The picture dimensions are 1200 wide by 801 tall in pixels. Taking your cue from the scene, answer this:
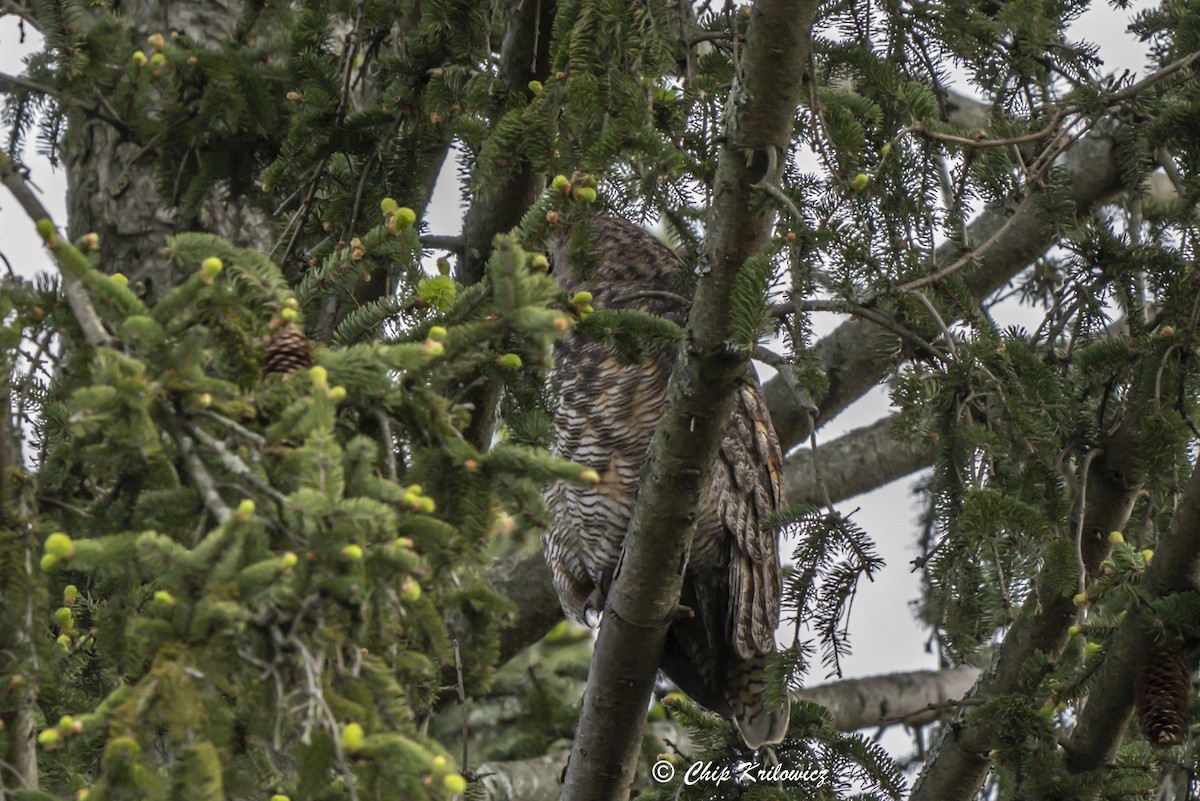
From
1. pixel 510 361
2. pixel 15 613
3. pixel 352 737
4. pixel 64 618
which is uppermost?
pixel 510 361

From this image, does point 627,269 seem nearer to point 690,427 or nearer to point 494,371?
point 690,427

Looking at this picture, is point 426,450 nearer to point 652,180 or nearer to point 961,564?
point 652,180

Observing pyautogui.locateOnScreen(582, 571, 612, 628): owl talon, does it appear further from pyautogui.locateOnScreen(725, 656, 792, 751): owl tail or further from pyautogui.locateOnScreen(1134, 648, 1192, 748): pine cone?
pyautogui.locateOnScreen(1134, 648, 1192, 748): pine cone

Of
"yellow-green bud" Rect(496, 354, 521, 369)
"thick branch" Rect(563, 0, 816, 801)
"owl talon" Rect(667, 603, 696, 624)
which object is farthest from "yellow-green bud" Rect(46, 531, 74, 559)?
"owl talon" Rect(667, 603, 696, 624)

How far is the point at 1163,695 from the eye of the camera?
99.0 inches

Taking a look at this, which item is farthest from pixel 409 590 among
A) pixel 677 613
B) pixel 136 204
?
pixel 136 204

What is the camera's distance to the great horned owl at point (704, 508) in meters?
3.62

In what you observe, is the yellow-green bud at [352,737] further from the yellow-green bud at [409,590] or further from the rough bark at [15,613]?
the rough bark at [15,613]

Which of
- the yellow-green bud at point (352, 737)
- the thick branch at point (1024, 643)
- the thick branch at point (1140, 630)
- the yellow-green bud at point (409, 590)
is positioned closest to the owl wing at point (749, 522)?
the thick branch at point (1024, 643)

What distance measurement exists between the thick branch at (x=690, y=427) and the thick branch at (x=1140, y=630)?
1.00m

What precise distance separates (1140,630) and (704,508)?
1.28 meters

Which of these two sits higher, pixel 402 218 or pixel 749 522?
pixel 749 522

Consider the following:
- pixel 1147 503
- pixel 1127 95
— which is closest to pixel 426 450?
pixel 1127 95

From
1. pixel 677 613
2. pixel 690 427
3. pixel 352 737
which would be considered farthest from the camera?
pixel 677 613
